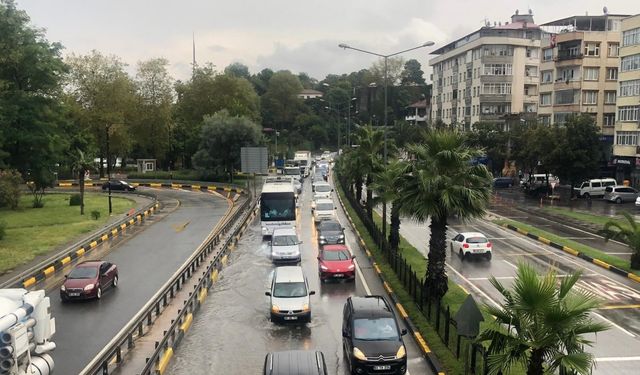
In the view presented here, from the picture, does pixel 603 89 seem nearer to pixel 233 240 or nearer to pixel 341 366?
pixel 233 240

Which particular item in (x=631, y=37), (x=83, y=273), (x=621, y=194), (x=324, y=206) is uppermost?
(x=631, y=37)

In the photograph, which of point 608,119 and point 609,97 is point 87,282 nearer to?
point 608,119

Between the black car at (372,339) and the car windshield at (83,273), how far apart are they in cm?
1184

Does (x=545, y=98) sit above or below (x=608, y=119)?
above

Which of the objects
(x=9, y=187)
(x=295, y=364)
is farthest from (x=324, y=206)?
(x=295, y=364)

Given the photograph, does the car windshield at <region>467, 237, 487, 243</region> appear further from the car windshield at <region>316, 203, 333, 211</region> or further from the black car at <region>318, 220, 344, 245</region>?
the car windshield at <region>316, 203, 333, 211</region>

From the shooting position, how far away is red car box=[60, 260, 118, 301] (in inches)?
926

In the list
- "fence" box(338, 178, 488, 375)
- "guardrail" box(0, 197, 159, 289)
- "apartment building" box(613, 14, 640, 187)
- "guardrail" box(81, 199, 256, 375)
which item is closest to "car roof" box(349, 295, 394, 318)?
"fence" box(338, 178, 488, 375)

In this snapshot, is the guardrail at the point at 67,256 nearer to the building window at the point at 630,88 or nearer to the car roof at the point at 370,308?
the car roof at the point at 370,308

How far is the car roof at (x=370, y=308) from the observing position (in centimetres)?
1717

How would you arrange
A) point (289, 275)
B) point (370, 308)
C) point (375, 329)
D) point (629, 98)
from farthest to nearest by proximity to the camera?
1. point (629, 98)
2. point (289, 275)
3. point (370, 308)
4. point (375, 329)

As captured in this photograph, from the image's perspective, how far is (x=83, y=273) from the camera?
24.4m

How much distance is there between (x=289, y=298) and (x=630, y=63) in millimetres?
51596

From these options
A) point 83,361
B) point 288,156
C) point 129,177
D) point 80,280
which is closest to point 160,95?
point 129,177
